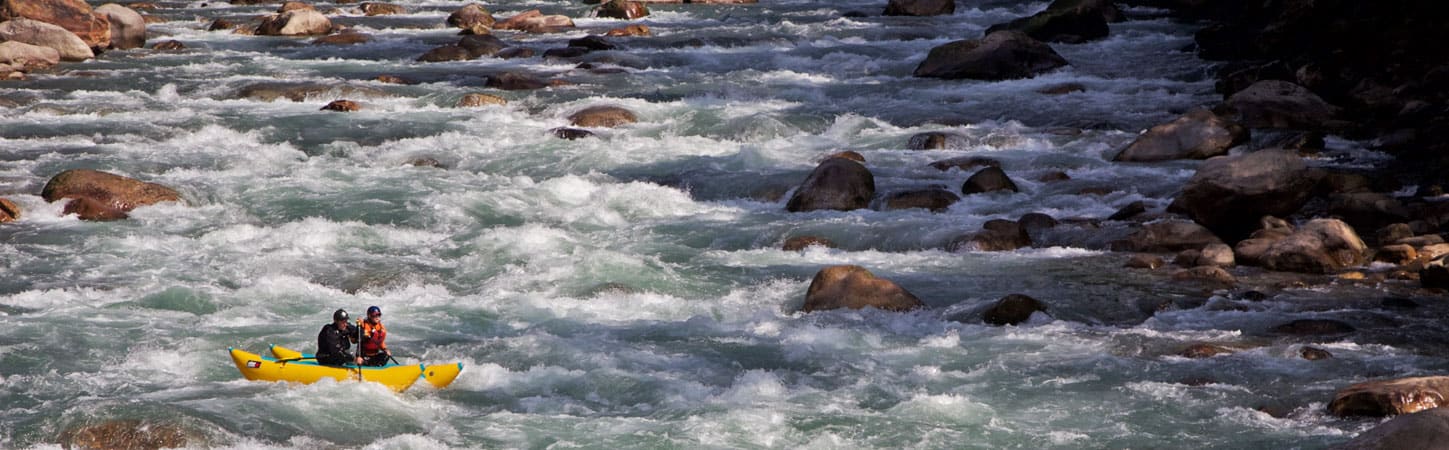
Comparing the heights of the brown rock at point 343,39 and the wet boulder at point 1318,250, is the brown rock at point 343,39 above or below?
below

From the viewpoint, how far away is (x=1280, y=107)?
Result: 1981 cm

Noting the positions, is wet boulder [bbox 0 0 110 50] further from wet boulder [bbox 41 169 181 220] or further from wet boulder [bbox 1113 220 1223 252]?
wet boulder [bbox 1113 220 1223 252]

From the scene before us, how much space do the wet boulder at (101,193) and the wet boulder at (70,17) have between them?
11.6m

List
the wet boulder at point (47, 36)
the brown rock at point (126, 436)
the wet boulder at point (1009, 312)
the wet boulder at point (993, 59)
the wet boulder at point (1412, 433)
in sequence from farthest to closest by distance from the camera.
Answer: the wet boulder at point (47, 36)
the wet boulder at point (993, 59)
the wet boulder at point (1009, 312)
the brown rock at point (126, 436)
the wet boulder at point (1412, 433)

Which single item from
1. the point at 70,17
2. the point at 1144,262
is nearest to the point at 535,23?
the point at 70,17

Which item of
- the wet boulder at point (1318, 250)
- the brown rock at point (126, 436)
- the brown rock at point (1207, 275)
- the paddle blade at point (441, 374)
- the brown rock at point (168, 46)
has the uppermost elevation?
the brown rock at point (126, 436)

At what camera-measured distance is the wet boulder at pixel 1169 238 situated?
14.6 metres

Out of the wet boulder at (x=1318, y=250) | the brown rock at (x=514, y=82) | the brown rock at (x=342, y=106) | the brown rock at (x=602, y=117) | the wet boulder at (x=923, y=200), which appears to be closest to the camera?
the wet boulder at (x=1318, y=250)

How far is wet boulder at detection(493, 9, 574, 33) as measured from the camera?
3197 cm

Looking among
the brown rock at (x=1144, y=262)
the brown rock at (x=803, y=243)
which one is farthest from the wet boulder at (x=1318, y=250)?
the brown rock at (x=803, y=243)

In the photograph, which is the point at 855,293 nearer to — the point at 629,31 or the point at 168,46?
the point at 629,31

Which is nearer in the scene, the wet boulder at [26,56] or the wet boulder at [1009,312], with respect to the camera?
the wet boulder at [1009,312]

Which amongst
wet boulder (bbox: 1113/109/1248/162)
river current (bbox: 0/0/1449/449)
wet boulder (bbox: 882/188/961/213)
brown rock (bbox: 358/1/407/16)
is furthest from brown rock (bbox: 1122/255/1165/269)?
brown rock (bbox: 358/1/407/16)

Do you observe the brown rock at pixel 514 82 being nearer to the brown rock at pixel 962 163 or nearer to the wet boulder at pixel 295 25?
the brown rock at pixel 962 163
